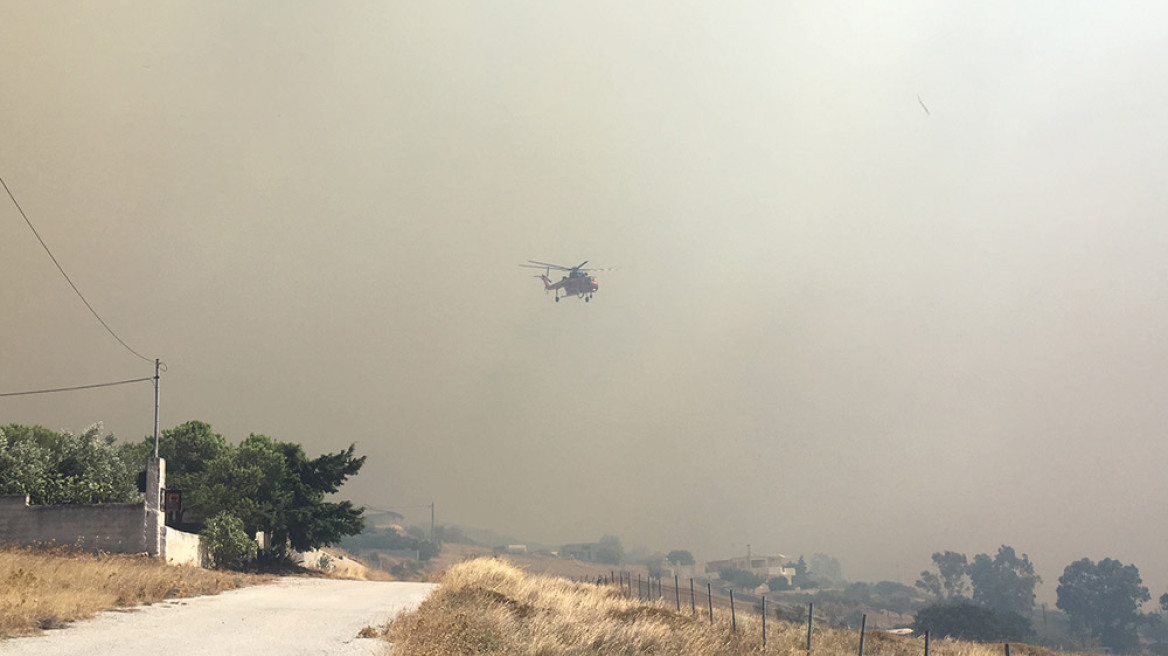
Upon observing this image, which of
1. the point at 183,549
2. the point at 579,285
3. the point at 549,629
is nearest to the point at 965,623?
the point at 579,285

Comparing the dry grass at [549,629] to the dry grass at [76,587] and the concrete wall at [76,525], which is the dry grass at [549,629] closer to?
the dry grass at [76,587]

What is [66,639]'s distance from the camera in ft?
56.3

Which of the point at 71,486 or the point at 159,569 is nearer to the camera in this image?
the point at 159,569

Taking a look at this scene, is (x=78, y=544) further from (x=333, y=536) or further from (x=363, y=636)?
(x=363, y=636)

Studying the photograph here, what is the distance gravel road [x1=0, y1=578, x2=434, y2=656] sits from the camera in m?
16.4

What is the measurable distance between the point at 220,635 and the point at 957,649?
32101 millimetres

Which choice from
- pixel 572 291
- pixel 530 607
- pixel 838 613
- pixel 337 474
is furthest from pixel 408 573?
pixel 530 607

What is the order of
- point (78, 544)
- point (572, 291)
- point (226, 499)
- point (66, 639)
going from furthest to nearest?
point (572, 291) → point (226, 499) → point (78, 544) → point (66, 639)

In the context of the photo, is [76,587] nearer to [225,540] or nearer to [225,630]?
[225,630]

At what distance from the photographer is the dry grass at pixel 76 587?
61.7 feet

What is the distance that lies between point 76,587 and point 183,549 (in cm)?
2083

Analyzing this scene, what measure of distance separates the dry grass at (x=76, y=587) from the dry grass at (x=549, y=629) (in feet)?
22.9

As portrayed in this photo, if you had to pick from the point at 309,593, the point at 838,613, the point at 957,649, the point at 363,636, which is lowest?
the point at 838,613

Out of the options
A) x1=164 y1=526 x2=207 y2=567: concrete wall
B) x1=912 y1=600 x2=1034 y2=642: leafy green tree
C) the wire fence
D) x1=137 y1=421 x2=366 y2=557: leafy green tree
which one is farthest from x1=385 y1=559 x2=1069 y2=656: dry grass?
x1=912 y1=600 x2=1034 y2=642: leafy green tree
